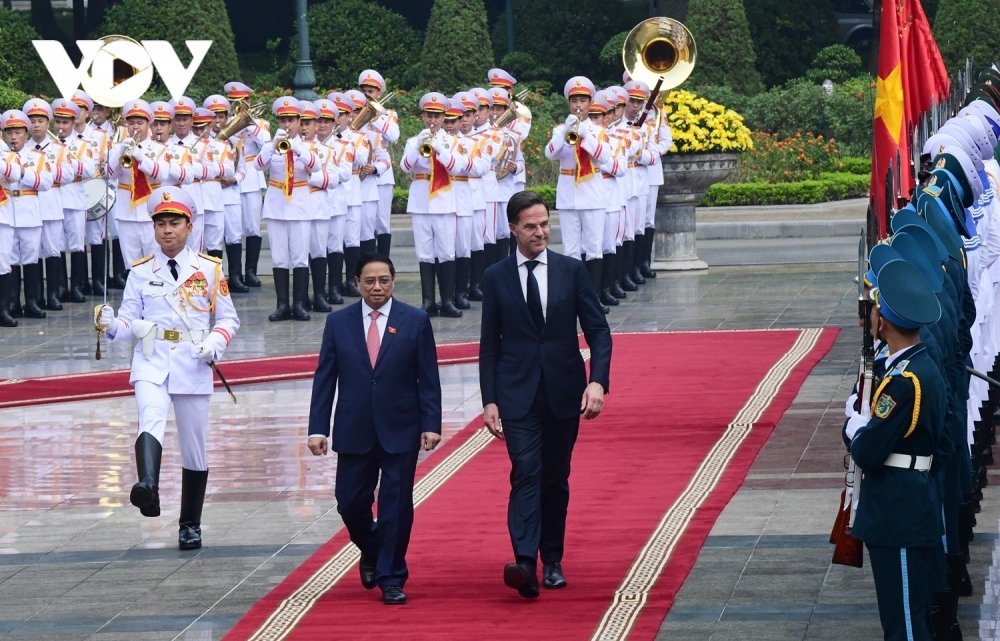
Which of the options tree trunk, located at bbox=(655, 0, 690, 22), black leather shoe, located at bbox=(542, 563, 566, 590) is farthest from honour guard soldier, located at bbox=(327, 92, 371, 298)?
tree trunk, located at bbox=(655, 0, 690, 22)

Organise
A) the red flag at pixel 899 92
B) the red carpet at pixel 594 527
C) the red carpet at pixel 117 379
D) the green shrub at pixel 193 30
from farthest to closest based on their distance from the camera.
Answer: the green shrub at pixel 193 30 → the red carpet at pixel 117 379 → the red flag at pixel 899 92 → the red carpet at pixel 594 527

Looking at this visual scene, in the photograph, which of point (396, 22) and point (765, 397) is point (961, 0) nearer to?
point (396, 22)

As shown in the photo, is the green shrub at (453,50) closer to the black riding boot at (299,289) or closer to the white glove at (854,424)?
the black riding boot at (299,289)

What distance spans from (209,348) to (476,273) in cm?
971

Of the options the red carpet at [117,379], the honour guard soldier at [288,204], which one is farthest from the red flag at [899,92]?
the honour guard soldier at [288,204]

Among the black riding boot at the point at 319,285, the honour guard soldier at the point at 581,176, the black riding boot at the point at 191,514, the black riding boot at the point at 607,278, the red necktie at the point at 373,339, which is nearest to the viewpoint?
the red necktie at the point at 373,339

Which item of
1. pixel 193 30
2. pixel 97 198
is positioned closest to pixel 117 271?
pixel 97 198

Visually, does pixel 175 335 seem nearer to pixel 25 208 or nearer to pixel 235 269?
pixel 25 208

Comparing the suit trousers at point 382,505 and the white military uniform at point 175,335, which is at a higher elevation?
the white military uniform at point 175,335

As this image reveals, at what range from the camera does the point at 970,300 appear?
812cm

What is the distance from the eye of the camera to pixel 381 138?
19188 millimetres

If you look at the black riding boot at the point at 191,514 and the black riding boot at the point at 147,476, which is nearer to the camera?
the black riding boot at the point at 147,476

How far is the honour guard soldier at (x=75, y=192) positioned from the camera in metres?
18.9

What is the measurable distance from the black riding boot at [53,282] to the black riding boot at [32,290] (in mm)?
516
